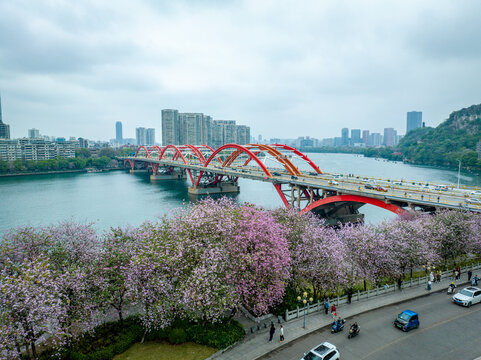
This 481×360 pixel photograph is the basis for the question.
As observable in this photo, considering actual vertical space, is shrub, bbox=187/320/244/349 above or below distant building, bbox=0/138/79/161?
below

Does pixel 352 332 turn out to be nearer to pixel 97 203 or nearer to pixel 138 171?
pixel 97 203

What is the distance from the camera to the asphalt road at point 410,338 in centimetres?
1694

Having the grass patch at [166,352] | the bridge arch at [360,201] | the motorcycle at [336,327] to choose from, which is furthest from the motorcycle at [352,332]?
the bridge arch at [360,201]

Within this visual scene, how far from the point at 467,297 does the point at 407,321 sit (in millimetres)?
6751

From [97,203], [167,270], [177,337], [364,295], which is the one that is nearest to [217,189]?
[97,203]

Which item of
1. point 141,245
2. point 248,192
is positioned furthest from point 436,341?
point 248,192

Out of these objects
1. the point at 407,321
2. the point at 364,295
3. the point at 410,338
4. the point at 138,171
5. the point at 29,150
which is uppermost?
the point at 29,150

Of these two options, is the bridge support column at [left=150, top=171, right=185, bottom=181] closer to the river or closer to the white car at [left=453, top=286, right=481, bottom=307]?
the river

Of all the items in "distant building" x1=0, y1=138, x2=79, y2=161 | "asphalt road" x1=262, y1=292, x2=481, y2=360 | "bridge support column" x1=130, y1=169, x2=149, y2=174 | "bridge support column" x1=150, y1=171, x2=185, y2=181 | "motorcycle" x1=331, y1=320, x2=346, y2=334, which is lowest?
"asphalt road" x1=262, y1=292, x2=481, y2=360

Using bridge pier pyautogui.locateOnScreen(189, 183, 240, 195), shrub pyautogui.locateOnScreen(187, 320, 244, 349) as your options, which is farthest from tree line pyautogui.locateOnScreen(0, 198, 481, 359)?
bridge pier pyautogui.locateOnScreen(189, 183, 240, 195)

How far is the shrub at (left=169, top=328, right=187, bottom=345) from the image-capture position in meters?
18.1

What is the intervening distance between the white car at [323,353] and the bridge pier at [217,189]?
243ft

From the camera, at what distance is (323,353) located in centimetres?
1588

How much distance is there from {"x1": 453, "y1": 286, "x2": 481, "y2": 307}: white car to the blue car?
5.32 m
